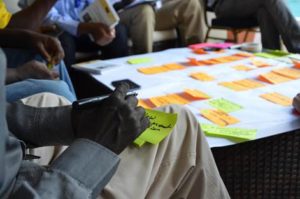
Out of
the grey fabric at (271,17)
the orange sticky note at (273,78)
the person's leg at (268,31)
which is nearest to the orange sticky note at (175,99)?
the orange sticky note at (273,78)

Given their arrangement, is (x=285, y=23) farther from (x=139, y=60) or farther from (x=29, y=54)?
(x=29, y=54)

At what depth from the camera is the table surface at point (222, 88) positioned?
42.9 inches

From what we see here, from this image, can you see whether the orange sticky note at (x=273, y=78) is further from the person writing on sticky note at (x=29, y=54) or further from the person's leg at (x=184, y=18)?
the person's leg at (x=184, y=18)

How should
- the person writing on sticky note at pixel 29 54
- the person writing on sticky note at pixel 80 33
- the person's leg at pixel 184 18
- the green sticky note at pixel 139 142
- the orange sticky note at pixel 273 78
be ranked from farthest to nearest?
the person's leg at pixel 184 18, the person writing on sticky note at pixel 80 33, the orange sticky note at pixel 273 78, the person writing on sticky note at pixel 29 54, the green sticky note at pixel 139 142

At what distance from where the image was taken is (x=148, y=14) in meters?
2.61

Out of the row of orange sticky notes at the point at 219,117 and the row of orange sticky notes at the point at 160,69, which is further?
the row of orange sticky notes at the point at 160,69

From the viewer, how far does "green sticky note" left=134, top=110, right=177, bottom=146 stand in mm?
732

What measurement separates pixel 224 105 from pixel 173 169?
22.4 inches

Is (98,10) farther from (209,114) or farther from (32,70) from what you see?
(209,114)

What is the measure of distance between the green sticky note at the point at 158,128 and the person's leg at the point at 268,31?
192 centimetres

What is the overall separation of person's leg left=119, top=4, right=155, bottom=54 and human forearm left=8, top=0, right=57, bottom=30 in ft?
3.03

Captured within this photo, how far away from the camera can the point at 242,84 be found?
57.4 inches

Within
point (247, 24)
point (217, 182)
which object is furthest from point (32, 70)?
point (247, 24)

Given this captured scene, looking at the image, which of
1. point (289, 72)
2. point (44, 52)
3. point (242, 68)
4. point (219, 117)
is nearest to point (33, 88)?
point (44, 52)
